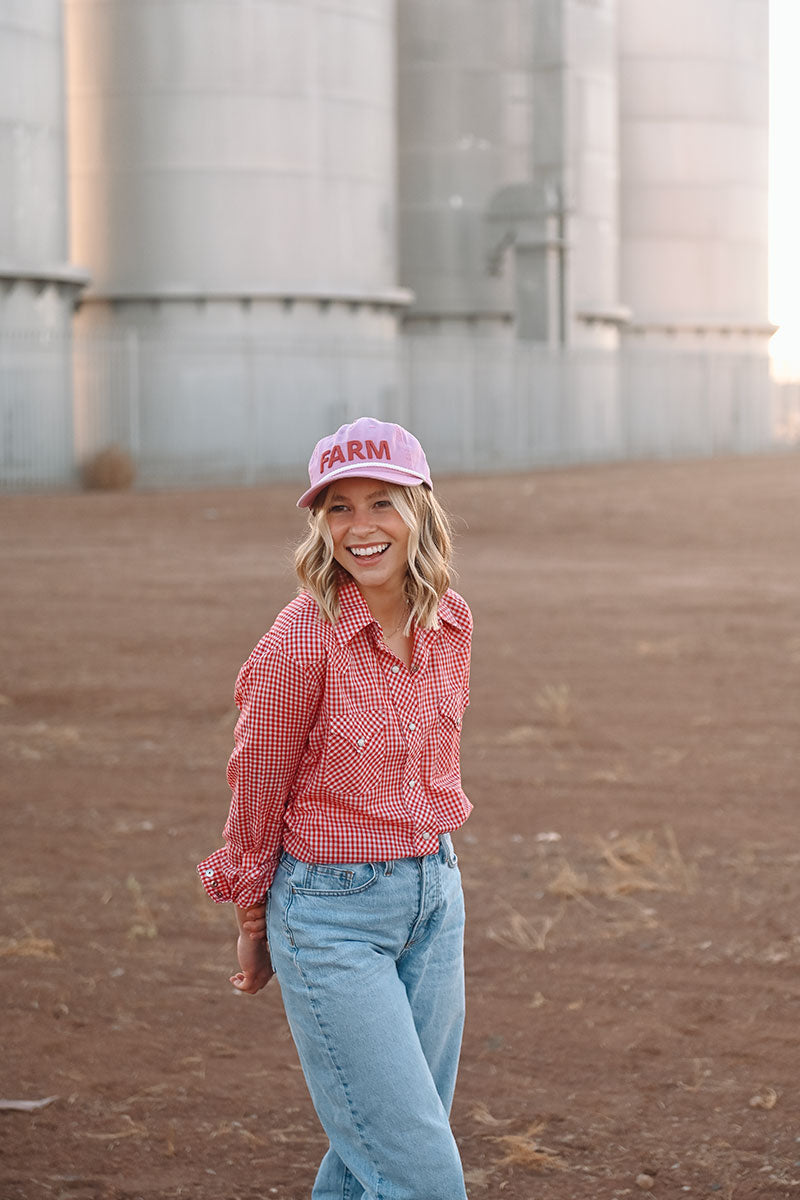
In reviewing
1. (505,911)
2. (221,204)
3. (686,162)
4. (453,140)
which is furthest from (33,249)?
(505,911)

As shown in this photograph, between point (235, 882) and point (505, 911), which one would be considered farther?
point (505, 911)

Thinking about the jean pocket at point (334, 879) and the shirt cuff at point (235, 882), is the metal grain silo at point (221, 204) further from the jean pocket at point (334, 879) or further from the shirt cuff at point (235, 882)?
the jean pocket at point (334, 879)

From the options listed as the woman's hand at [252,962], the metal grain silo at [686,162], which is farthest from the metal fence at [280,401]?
the woman's hand at [252,962]

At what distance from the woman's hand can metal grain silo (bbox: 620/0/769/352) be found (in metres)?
40.4

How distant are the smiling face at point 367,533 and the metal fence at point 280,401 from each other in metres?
24.1

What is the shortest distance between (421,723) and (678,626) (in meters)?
11.0

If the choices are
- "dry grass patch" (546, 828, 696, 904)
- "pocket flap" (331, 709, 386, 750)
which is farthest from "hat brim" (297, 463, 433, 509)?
"dry grass patch" (546, 828, 696, 904)

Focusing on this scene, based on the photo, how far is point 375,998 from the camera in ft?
10.3

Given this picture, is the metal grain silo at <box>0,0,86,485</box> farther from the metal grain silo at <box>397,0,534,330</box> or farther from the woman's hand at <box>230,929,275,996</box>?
the woman's hand at <box>230,929,275,996</box>

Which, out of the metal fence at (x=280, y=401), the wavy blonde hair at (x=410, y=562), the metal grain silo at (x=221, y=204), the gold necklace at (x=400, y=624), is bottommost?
the gold necklace at (x=400, y=624)

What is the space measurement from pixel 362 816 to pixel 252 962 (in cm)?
39

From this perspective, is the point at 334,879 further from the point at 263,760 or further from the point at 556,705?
the point at 556,705

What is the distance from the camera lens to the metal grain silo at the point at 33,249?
1047 inches

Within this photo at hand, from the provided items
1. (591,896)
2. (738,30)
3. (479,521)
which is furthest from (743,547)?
(738,30)
